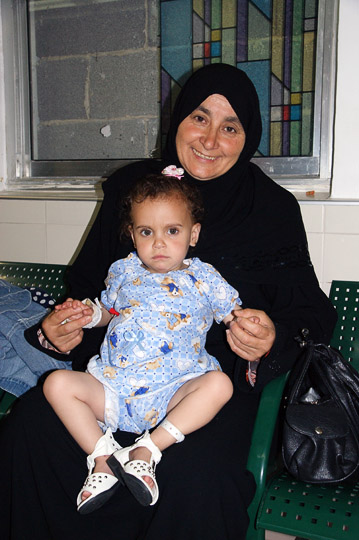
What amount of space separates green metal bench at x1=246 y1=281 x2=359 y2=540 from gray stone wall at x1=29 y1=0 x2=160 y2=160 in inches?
75.2

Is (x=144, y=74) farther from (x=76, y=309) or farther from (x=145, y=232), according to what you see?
(x=76, y=309)

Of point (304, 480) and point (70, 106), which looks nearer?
point (304, 480)

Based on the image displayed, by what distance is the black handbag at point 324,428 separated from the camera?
5.08 ft

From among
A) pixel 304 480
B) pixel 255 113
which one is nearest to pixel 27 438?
pixel 304 480

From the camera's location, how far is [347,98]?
7.48 feet

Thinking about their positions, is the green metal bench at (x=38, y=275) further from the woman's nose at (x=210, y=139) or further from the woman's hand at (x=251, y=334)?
the woman's hand at (x=251, y=334)

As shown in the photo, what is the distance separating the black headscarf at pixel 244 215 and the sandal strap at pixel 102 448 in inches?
28.4

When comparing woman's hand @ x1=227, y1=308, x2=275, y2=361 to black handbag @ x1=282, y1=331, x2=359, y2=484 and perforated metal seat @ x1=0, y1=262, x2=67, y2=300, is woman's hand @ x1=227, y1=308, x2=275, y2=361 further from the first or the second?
perforated metal seat @ x1=0, y1=262, x2=67, y2=300

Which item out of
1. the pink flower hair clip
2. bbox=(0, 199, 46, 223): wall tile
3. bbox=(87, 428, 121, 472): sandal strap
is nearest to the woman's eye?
the pink flower hair clip

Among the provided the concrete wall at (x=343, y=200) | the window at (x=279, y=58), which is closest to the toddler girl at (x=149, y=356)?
the concrete wall at (x=343, y=200)

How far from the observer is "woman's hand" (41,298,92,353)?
171 cm

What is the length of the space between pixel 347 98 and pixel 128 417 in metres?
1.60

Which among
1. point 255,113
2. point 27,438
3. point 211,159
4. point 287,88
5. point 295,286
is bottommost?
point 27,438

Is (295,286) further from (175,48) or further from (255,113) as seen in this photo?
(175,48)
